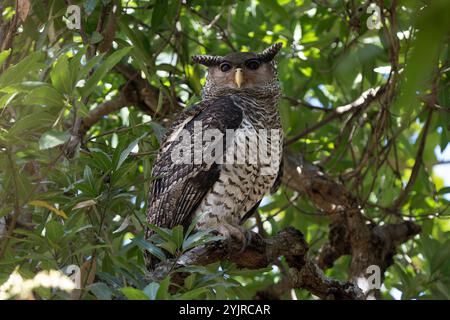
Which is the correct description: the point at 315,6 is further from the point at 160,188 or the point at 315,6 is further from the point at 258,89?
the point at 160,188

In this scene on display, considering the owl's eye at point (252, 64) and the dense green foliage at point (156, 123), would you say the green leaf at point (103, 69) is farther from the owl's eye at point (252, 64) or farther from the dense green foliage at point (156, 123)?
the owl's eye at point (252, 64)

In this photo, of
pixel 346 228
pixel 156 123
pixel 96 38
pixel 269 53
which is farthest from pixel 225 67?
pixel 346 228

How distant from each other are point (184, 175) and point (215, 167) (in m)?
0.20

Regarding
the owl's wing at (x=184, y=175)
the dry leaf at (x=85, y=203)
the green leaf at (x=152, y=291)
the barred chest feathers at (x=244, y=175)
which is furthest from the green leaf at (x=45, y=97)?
Answer: the barred chest feathers at (x=244, y=175)

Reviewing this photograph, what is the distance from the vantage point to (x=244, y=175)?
4.16m

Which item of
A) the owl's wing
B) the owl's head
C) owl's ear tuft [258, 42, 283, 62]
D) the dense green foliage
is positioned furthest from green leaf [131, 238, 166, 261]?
owl's ear tuft [258, 42, 283, 62]

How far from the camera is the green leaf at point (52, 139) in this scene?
260 centimetres

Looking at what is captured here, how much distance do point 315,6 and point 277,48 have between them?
0.86 m

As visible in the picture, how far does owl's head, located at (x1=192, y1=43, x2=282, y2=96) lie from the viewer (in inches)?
196

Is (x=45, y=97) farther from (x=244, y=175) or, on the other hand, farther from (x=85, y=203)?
(x=244, y=175)

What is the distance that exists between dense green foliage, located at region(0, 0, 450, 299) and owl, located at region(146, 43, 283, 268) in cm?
16

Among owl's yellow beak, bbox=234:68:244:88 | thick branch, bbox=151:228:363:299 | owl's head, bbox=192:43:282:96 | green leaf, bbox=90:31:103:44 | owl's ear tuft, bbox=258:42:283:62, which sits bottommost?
thick branch, bbox=151:228:363:299

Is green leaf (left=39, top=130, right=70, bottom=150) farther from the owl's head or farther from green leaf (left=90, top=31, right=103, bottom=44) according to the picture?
the owl's head
